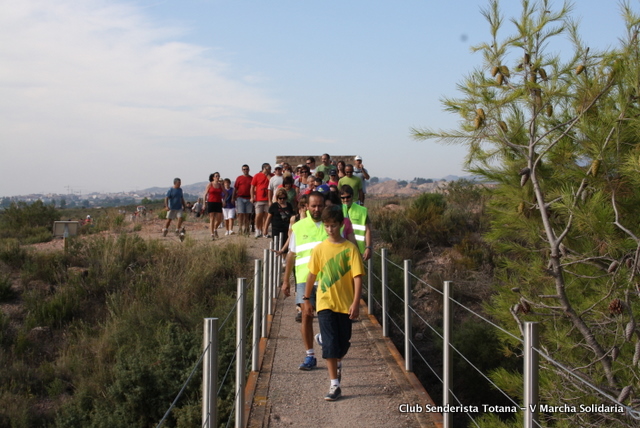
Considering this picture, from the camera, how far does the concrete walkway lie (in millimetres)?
5908

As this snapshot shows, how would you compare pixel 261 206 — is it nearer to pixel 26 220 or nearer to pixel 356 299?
pixel 356 299

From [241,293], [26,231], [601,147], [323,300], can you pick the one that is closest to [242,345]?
[241,293]

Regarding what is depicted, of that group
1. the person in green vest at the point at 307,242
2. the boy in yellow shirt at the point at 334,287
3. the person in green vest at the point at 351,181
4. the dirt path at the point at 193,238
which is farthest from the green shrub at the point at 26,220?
the boy in yellow shirt at the point at 334,287

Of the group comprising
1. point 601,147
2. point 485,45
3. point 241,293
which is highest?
point 485,45

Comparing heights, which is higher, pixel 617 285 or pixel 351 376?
pixel 617 285

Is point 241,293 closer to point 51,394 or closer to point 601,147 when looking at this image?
point 601,147

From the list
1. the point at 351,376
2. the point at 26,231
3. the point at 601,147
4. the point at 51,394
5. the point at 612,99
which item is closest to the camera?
the point at 601,147

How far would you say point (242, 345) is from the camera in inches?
237

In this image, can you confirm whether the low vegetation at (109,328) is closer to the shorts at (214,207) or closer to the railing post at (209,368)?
the shorts at (214,207)

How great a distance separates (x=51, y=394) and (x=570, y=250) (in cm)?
956

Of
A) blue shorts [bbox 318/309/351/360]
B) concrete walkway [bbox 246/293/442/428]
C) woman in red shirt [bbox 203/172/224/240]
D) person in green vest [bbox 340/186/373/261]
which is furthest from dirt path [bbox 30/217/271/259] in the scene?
blue shorts [bbox 318/309/351/360]

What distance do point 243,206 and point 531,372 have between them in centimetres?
1520

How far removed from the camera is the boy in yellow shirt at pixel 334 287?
20.5 feet

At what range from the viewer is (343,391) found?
669cm
